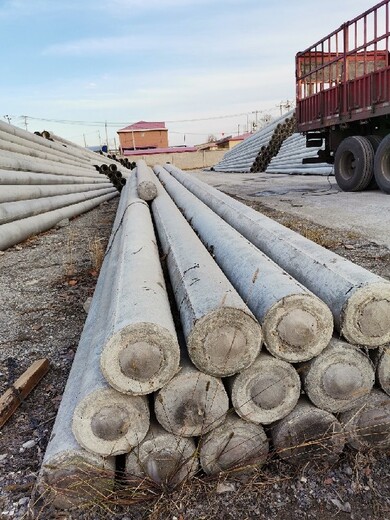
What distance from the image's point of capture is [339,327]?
219 cm

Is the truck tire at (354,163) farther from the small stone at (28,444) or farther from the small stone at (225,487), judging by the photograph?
the small stone at (28,444)

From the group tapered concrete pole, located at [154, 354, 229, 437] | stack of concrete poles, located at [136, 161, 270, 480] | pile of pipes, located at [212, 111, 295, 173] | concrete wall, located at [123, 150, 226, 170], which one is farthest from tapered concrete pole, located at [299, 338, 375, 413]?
concrete wall, located at [123, 150, 226, 170]

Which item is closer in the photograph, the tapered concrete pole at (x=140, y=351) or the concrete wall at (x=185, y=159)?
the tapered concrete pole at (x=140, y=351)

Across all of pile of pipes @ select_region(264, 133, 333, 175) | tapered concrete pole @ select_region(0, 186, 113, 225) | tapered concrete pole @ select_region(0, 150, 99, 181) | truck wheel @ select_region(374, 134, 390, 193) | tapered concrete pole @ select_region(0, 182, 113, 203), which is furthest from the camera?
pile of pipes @ select_region(264, 133, 333, 175)

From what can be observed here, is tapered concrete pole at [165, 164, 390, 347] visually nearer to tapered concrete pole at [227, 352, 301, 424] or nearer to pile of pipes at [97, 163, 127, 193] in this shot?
tapered concrete pole at [227, 352, 301, 424]

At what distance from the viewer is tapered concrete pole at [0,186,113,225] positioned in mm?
7013

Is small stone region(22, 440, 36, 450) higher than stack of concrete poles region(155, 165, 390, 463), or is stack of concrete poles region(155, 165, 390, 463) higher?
stack of concrete poles region(155, 165, 390, 463)

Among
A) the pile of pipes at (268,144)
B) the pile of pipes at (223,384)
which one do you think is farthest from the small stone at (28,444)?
the pile of pipes at (268,144)

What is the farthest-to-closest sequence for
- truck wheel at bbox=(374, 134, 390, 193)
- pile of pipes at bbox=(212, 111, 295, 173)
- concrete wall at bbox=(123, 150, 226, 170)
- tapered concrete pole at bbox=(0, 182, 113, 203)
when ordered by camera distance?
concrete wall at bbox=(123, 150, 226, 170) < pile of pipes at bbox=(212, 111, 295, 173) < truck wheel at bbox=(374, 134, 390, 193) < tapered concrete pole at bbox=(0, 182, 113, 203)

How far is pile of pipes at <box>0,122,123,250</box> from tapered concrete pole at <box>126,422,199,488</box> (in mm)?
5347

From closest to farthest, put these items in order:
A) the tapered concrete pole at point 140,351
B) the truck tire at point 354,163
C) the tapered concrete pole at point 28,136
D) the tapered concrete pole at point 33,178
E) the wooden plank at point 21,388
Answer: the tapered concrete pole at point 140,351 → the wooden plank at point 21,388 → the tapered concrete pole at point 33,178 → the truck tire at point 354,163 → the tapered concrete pole at point 28,136

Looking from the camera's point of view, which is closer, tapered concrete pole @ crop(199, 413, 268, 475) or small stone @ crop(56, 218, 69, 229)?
tapered concrete pole @ crop(199, 413, 268, 475)

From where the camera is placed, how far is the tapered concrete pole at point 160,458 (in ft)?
6.75

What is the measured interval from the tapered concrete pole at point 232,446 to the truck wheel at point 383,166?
27.7ft
